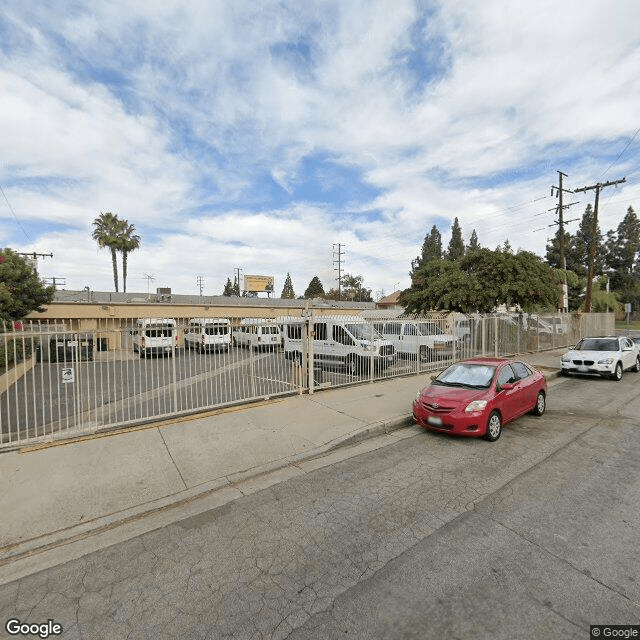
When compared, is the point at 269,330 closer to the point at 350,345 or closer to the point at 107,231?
the point at 350,345

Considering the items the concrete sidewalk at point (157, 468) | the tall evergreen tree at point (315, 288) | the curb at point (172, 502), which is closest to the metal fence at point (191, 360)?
the concrete sidewalk at point (157, 468)

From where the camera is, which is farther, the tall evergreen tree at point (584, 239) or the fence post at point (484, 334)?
the tall evergreen tree at point (584, 239)

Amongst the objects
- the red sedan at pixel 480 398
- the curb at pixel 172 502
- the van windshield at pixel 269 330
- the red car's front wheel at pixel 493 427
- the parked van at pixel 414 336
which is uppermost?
the van windshield at pixel 269 330

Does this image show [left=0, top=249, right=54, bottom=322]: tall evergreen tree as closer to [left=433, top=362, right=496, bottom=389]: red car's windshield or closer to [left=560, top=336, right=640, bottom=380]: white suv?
[left=433, top=362, right=496, bottom=389]: red car's windshield

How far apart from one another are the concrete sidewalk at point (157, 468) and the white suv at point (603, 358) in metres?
8.11

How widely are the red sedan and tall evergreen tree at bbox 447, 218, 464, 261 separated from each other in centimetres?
6341

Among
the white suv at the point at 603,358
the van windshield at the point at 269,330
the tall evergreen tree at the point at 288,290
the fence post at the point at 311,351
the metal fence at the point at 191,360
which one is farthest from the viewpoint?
the tall evergreen tree at the point at 288,290

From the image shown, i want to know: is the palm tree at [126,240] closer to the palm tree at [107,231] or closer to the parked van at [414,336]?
the palm tree at [107,231]

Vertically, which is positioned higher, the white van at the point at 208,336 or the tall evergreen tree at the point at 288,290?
the tall evergreen tree at the point at 288,290

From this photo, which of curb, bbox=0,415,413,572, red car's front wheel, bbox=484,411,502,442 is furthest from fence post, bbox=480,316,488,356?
curb, bbox=0,415,413,572

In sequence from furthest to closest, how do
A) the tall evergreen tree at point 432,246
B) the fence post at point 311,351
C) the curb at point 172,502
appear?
the tall evergreen tree at point 432,246 < the fence post at point 311,351 < the curb at point 172,502

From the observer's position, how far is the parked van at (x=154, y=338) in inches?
279

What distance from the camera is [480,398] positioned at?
654 centimetres

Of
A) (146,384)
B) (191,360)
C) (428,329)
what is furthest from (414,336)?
(146,384)
